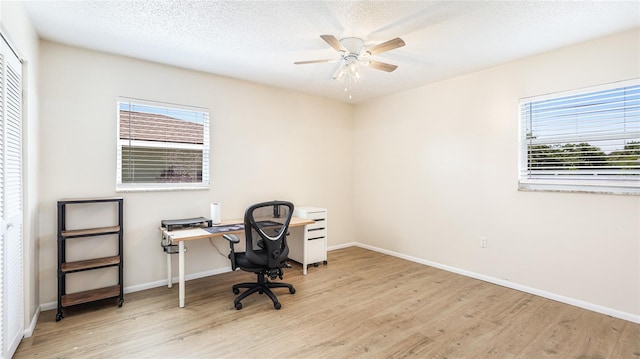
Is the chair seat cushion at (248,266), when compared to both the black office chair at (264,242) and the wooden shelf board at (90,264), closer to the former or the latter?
the black office chair at (264,242)

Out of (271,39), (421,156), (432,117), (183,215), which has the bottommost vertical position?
(183,215)

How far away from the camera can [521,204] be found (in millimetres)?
3443

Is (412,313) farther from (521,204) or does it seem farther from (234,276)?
(234,276)

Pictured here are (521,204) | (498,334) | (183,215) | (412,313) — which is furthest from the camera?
(183,215)

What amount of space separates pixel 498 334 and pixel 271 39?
3.21m

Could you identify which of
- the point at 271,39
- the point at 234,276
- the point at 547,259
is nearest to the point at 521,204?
the point at 547,259

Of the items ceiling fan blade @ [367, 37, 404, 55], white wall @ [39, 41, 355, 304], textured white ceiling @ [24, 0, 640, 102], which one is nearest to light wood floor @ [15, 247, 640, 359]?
white wall @ [39, 41, 355, 304]

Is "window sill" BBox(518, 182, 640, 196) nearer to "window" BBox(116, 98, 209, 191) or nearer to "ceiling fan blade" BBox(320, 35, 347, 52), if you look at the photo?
"ceiling fan blade" BBox(320, 35, 347, 52)

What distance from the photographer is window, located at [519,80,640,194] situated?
110 inches

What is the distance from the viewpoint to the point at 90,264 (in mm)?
2883

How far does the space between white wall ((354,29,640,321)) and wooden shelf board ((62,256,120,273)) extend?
364 centimetres

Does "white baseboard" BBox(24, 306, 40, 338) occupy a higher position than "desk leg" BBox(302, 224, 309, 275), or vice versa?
"desk leg" BBox(302, 224, 309, 275)

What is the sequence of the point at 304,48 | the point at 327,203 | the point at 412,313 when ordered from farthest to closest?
the point at 327,203 → the point at 304,48 → the point at 412,313

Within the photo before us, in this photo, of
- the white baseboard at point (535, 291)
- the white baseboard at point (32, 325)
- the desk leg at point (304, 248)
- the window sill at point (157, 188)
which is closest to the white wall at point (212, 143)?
the window sill at point (157, 188)
